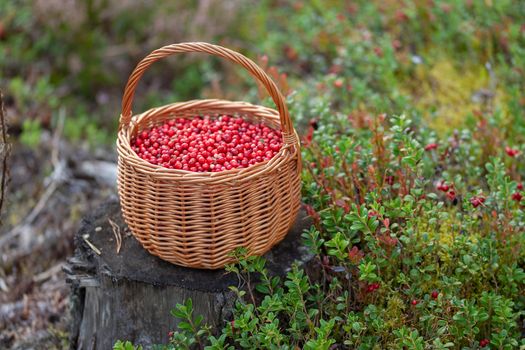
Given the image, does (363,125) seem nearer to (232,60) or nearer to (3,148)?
(232,60)

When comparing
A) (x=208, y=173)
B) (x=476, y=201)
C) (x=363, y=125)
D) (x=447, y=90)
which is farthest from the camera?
(x=447, y=90)

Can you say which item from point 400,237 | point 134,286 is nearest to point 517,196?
point 400,237

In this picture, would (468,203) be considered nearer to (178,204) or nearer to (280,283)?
(280,283)

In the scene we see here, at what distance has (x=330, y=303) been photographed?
99.4 inches

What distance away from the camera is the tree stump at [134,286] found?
240 cm

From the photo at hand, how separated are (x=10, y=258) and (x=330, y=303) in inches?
76.0

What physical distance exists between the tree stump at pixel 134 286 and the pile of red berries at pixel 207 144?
40cm

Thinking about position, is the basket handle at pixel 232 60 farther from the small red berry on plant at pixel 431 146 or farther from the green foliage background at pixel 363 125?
the small red berry on plant at pixel 431 146

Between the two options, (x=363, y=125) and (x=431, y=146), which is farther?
(x=363, y=125)

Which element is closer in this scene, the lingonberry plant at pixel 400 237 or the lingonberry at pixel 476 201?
the lingonberry plant at pixel 400 237

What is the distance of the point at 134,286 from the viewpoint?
2.45 metres

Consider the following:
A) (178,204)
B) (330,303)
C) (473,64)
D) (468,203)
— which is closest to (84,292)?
(178,204)

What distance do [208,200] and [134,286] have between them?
49 cm

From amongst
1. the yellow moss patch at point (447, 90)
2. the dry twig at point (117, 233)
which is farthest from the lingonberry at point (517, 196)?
the dry twig at point (117, 233)
